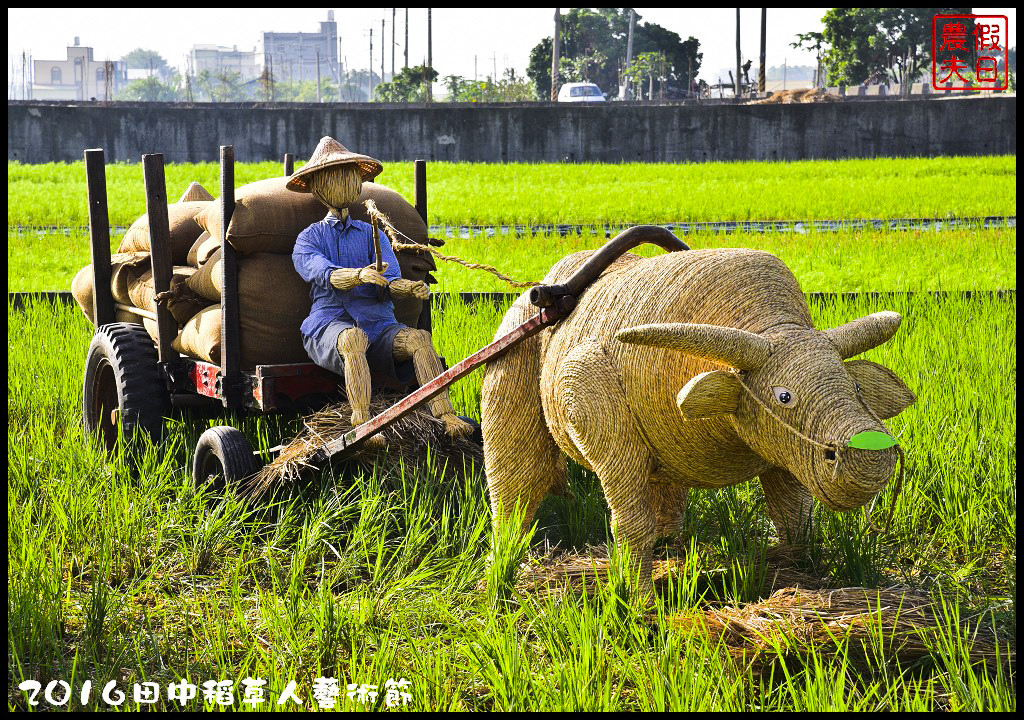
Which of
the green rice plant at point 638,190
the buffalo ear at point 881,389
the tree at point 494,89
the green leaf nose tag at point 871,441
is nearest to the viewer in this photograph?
the green leaf nose tag at point 871,441

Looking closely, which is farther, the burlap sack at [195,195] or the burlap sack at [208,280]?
the burlap sack at [195,195]

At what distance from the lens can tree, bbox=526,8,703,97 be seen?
1449 inches

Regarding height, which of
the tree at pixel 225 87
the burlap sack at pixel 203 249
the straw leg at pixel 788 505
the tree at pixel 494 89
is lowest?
the straw leg at pixel 788 505

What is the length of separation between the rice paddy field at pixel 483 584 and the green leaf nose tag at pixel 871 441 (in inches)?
16.6

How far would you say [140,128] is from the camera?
21703 mm

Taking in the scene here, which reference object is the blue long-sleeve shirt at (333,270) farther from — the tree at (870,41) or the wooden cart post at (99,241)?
the tree at (870,41)

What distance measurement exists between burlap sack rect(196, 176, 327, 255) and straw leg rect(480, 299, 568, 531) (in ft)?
3.64

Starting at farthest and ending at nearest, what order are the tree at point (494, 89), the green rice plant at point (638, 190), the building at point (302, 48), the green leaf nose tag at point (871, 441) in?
the building at point (302, 48) < the tree at point (494, 89) < the green rice plant at point (638, 190) < the green leaf nose tag at point (871, 441)

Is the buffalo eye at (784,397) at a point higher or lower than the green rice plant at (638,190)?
Result: lower

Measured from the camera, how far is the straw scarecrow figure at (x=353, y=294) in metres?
3.50

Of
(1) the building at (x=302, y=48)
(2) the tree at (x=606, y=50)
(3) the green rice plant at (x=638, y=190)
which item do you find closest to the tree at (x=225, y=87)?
(2) the tree at (x=606, y=50)

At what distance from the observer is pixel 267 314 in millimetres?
3797

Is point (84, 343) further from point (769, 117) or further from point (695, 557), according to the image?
point (769, 117)

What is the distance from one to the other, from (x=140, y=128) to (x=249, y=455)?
787 inches
